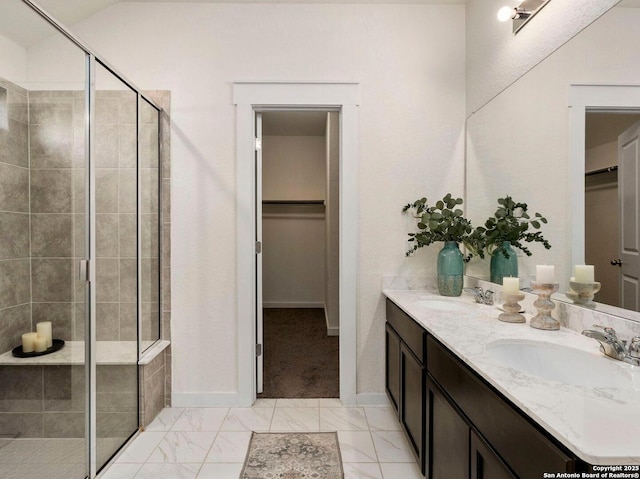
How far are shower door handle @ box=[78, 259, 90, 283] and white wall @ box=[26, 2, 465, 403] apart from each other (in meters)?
0.75

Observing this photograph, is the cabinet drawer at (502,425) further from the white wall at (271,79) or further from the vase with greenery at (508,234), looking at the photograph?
the white wall at (271,79)

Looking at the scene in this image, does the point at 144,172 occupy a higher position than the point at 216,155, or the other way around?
the point at 216,155

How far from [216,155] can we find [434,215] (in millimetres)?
1542

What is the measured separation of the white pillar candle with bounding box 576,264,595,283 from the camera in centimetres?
134

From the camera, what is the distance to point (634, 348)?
Result: 1062 mm

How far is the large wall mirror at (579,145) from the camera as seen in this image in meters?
1.21

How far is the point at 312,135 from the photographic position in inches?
211

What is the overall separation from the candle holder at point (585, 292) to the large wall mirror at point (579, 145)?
1.1 inches

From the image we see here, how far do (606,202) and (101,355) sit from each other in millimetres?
2406

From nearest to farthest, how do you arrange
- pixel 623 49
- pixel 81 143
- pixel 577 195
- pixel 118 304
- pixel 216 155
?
pixel 623 49 → pixel 577 195 → pixel 81 143 → pixel 118 304 → pixel 216 155

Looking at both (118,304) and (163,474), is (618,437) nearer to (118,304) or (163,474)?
(163,474)

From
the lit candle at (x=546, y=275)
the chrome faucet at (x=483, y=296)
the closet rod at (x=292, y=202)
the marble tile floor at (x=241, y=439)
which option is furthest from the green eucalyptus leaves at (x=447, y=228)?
the closet rod at (x=292, y=202)

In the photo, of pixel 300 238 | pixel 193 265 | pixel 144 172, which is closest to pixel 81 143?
pixel 144 172

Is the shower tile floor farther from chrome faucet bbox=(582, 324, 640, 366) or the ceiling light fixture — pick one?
A: the ceiling light fixture
